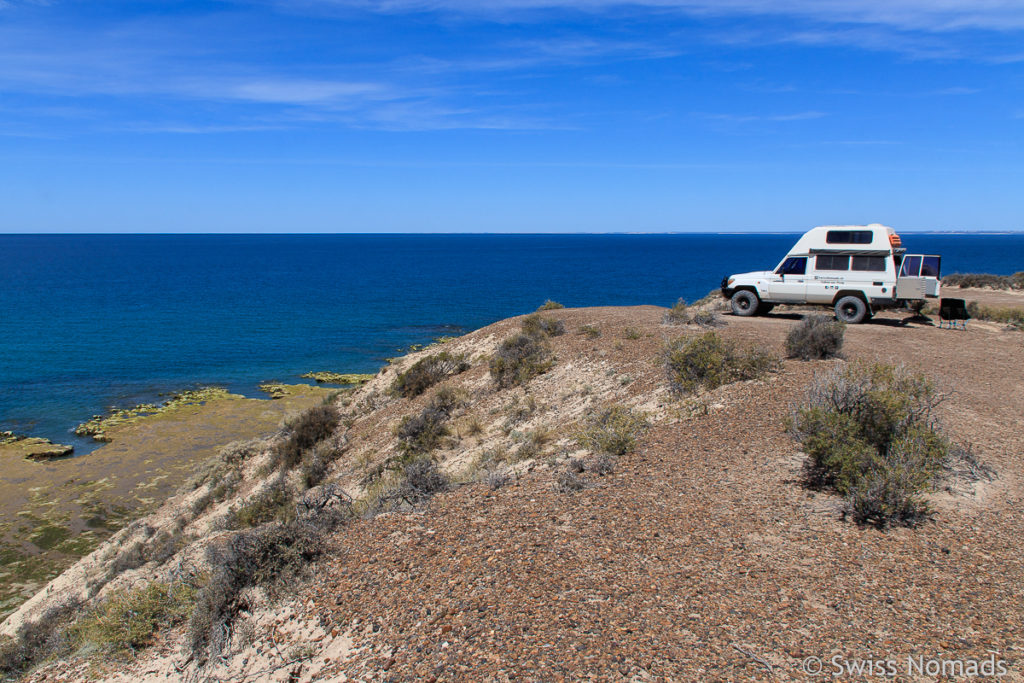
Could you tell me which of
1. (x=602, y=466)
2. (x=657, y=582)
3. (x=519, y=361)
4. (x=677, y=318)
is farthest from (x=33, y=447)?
(x=657, y=582)

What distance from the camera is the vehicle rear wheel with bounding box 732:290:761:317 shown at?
2139 centimetres

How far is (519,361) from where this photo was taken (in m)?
17.2

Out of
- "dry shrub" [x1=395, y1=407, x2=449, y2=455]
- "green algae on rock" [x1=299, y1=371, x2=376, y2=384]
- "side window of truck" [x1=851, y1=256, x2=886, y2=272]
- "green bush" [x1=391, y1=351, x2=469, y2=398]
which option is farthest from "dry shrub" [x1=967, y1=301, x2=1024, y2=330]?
"green algae on rock" [x1=299, y1=371, x2=376, y2=384]

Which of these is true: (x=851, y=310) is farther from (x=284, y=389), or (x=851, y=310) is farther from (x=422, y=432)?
(x=284, y=389)

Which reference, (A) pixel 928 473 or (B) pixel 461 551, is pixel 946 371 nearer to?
(A) pixel 928 473

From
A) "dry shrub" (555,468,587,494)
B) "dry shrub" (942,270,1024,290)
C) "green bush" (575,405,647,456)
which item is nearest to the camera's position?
"dry shrub" (555,468,587,494)

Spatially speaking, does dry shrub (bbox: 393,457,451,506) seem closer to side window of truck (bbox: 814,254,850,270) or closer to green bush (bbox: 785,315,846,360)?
green bush (bbox: 785,315,846,360)

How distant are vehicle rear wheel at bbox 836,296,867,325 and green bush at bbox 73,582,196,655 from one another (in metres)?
19.4

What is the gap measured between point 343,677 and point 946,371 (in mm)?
13803

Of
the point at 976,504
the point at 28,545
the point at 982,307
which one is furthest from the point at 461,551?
the point at 982,307

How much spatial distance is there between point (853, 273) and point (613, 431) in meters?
13.9

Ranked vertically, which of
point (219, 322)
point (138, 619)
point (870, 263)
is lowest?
point (219, 322)

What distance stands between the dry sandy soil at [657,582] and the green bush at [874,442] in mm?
296

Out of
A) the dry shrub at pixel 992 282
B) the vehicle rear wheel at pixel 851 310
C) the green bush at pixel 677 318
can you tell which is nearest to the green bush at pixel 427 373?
the green bush at pixel 677 318
